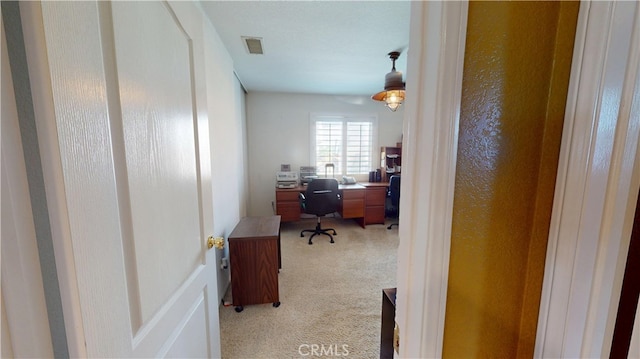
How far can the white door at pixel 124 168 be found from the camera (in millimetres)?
399

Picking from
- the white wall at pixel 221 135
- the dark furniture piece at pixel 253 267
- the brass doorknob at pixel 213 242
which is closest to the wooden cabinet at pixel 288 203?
the white wall at pixel 221 135

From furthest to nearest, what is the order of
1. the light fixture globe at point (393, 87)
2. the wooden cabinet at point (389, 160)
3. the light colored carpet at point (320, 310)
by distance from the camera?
the wooden cabinet at point (389, 160) → the light fixture globe at point (393, 87) → the light colored carpet at point (320, 310)

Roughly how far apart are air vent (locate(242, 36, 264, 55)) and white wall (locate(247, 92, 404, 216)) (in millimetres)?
1643

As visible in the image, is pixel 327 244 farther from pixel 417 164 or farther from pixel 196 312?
pixel 417 164

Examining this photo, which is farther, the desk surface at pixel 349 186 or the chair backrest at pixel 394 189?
the desk surface at pixel 349 186

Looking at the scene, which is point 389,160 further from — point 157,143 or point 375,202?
point 157,143

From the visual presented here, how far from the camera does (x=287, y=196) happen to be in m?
3.68

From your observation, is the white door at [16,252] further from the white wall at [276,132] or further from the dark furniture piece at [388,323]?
the white wall at [276,132]

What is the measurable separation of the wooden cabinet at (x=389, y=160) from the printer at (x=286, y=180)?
5.50 feet

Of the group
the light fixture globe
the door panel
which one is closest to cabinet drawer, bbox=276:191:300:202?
the light fixture globe

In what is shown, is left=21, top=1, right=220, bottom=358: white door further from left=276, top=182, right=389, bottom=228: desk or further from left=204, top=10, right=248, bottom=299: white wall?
left=276, top=182, right=389, bottom=228: desk

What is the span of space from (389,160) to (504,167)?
12.9 feet

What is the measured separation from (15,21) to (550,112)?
1.01 m

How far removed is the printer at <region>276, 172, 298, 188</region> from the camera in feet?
12.4
